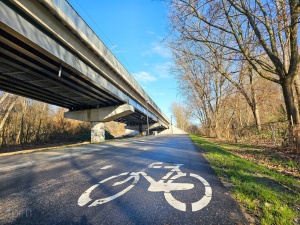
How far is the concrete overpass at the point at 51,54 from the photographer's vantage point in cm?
937

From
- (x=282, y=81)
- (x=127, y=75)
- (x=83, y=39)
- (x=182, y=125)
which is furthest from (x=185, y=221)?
(x=182, y=125)

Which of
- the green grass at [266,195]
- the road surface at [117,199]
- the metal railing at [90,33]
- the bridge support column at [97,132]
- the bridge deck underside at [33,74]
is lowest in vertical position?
the green grass at [266,195]

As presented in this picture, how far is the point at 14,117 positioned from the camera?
27.4 meters

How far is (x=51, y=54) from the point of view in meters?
11.4

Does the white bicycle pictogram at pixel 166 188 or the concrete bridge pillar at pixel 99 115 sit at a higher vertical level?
the concrete bridge pillar at pixel 99 115

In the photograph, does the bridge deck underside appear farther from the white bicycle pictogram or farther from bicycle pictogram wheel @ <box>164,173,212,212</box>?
bicycle pictogram wheel @ <box>164,173,212,212</box>

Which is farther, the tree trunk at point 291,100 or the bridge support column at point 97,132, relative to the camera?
the bridge support column at point 97,132

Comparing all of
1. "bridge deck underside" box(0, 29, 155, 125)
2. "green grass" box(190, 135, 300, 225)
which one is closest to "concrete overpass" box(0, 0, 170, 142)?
"bridge deck underside" box(0, 29, 155, 125)

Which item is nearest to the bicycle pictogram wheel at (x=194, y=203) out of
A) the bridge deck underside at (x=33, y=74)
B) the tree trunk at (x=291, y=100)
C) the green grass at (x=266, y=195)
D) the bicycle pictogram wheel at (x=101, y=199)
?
the green grass at (x=266, y=195)

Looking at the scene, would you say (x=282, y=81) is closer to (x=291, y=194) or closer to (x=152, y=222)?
(x=291, y=194)

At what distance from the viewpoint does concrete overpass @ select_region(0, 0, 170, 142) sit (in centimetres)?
937

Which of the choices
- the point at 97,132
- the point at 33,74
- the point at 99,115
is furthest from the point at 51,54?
the point at 97,132

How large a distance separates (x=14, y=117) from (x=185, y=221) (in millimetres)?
30607

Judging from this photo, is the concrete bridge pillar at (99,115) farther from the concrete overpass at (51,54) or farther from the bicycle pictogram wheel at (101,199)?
the bicycle pictogram wheel at (101,199)
